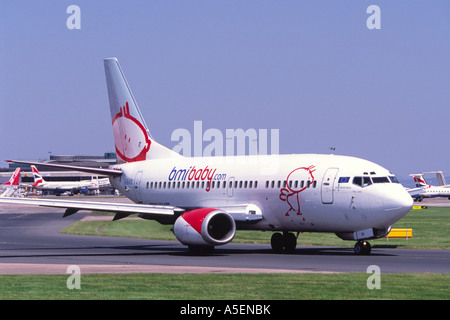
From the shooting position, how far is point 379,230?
34875 millimetres

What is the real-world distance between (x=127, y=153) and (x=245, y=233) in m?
10.9

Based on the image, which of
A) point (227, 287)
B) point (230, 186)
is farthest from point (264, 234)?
point (227, 287)

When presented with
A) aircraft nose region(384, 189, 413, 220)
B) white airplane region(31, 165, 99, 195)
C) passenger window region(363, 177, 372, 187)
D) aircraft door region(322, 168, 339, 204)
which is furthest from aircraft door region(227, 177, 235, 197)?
white airplane region(31, 165, 99, 195)

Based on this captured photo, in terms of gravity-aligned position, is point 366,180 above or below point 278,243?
above

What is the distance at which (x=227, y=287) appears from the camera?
70.8 ft

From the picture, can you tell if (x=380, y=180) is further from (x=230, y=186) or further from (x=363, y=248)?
(x=230, y=186)

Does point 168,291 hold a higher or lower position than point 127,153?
lower

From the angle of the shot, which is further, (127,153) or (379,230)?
(127,153)

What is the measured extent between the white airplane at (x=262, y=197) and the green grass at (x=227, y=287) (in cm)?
964

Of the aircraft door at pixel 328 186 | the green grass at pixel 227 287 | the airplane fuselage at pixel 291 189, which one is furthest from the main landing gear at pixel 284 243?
the green grass at pixel 227 287

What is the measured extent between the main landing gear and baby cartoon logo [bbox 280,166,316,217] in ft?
7.08

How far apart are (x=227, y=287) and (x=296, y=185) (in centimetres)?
1543

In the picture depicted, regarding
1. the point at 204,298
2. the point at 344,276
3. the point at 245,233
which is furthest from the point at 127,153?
the point at 204,298
